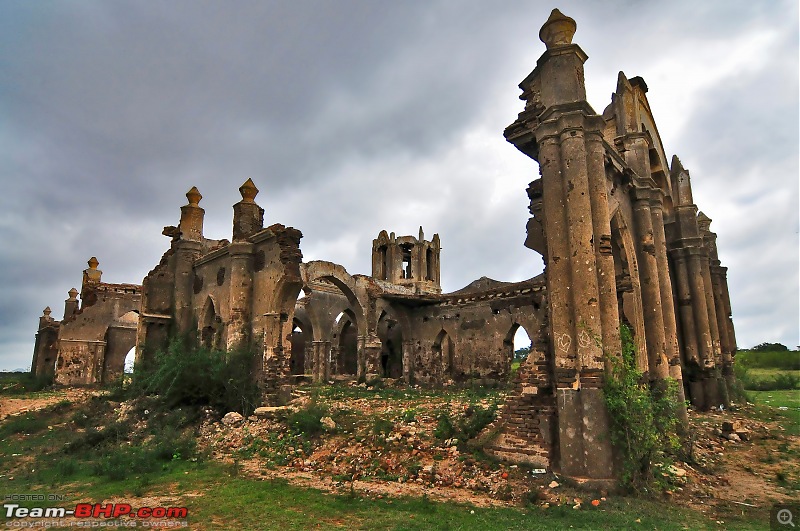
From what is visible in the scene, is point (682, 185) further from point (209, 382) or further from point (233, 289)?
point (209, 382)

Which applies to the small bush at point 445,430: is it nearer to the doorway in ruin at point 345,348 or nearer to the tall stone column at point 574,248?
the tall stone column at point 574,248

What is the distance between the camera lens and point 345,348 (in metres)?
27.2

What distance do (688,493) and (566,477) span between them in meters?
1.70

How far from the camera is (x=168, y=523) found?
5480mm

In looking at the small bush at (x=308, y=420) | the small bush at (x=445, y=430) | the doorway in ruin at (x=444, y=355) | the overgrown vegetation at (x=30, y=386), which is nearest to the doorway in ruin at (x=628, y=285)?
the small bush at (x=445, y=430)

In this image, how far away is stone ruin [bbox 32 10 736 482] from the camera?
23.9ft

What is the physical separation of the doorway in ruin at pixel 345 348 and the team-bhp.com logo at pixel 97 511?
18479 mm

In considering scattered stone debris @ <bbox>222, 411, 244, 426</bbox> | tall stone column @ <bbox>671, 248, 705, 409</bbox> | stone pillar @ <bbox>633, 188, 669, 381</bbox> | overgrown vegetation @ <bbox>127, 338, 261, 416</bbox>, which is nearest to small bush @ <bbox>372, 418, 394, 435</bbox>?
scattered stone debris @ <bbox>222, 411, 244, 426</bbox>

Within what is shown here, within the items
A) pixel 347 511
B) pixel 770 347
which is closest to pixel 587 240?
pixel 347 511

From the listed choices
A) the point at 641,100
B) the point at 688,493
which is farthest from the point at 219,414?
the point at 641,100

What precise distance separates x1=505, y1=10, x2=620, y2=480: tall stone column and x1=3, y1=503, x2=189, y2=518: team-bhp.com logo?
5298mm

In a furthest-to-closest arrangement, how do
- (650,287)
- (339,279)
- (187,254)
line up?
(339,279)
(187,254)
(650,287)

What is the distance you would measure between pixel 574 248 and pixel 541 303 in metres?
2.41

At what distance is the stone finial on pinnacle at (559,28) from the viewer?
8.27m
